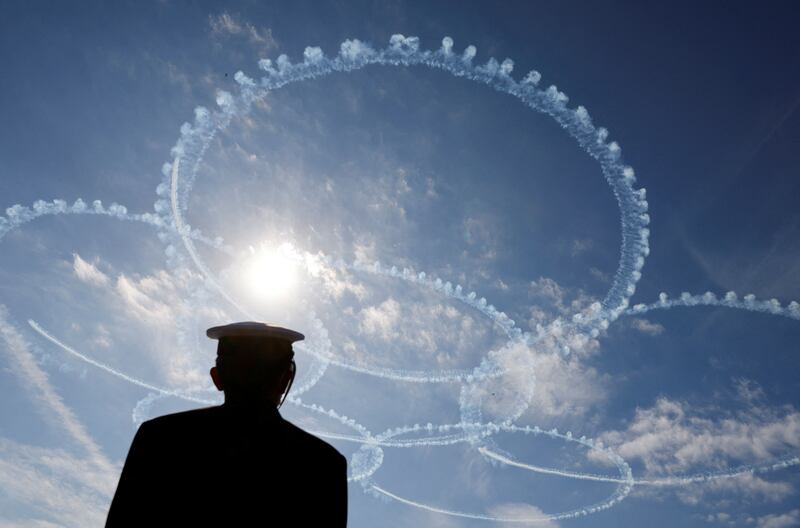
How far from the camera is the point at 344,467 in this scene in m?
5.58

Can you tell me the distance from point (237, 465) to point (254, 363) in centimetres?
Result: 101

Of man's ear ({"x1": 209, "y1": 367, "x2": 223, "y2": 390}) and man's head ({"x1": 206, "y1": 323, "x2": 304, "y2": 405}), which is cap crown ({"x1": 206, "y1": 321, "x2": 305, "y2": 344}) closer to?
man's head ({"x1": 206, "y1": 323, "x2": 304, "y2": 405})

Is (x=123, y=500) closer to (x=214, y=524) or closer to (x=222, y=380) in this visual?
(x=214, y=524)

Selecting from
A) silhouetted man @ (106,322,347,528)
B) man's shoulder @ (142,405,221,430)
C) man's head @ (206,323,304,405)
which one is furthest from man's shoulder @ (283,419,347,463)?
man's shoulder @ (142,405,221,430)

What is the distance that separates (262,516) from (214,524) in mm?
426

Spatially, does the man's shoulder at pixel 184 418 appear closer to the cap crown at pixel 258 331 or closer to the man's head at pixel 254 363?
the man's head at pixel 254 363

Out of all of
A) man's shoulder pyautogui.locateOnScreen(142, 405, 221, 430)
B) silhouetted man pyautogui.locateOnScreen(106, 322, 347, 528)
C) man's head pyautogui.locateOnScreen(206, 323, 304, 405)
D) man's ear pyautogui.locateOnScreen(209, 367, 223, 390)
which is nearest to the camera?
silhouetted man pyautogui.locateOnScreen(106, 322, 347, 528)

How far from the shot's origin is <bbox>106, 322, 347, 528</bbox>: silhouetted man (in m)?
4.99

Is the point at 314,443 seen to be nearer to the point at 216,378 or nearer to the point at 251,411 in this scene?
the point at 251,411

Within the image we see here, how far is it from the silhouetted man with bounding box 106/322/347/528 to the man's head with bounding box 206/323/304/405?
0.03 feet

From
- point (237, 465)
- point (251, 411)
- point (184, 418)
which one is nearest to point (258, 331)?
point (251, 411)

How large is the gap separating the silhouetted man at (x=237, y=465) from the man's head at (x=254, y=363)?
1 cm

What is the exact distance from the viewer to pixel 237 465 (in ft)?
16.9

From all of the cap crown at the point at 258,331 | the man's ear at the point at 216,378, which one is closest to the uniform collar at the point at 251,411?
the man's ear at the point at 216,378
